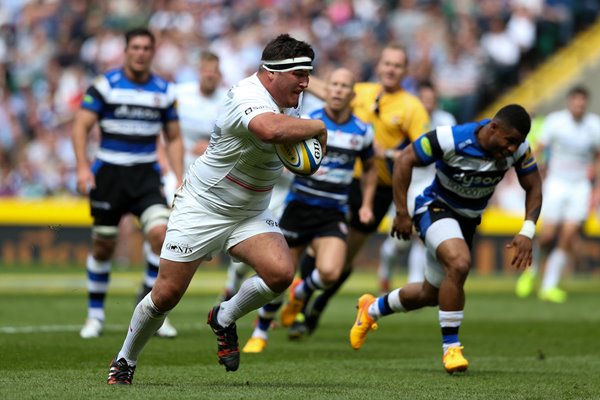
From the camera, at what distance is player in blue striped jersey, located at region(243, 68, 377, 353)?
11562 mm

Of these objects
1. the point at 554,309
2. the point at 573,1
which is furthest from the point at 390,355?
the point at 573,1

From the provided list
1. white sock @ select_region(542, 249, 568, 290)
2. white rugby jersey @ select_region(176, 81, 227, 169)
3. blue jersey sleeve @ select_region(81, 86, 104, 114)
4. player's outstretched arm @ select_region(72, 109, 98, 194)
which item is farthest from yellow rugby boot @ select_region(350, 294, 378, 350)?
white sock @ select_region(542, 249, 568, 290)

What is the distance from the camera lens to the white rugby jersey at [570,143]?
57.7 feet

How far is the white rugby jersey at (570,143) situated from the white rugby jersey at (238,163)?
10.2 meters

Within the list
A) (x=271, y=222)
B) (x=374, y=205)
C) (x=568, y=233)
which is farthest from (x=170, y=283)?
(x=568, y=233)

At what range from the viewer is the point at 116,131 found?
38.4 ft

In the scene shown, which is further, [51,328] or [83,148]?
[51,328]

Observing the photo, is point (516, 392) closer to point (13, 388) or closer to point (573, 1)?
point (13, 388)

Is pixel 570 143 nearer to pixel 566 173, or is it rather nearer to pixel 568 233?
pixel 566 173

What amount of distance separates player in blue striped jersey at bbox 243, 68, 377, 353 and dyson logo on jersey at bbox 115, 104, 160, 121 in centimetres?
155

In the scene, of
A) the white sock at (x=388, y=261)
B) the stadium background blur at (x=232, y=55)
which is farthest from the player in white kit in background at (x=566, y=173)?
the stadium background blur at (x=232, y=55)

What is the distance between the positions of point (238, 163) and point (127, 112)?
4007 mm

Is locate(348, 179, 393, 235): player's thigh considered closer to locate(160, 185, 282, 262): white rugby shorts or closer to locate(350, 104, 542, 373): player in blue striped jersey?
locate(350, 104, 542, 373): player in blue striped jersey

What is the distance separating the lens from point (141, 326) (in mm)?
7977
